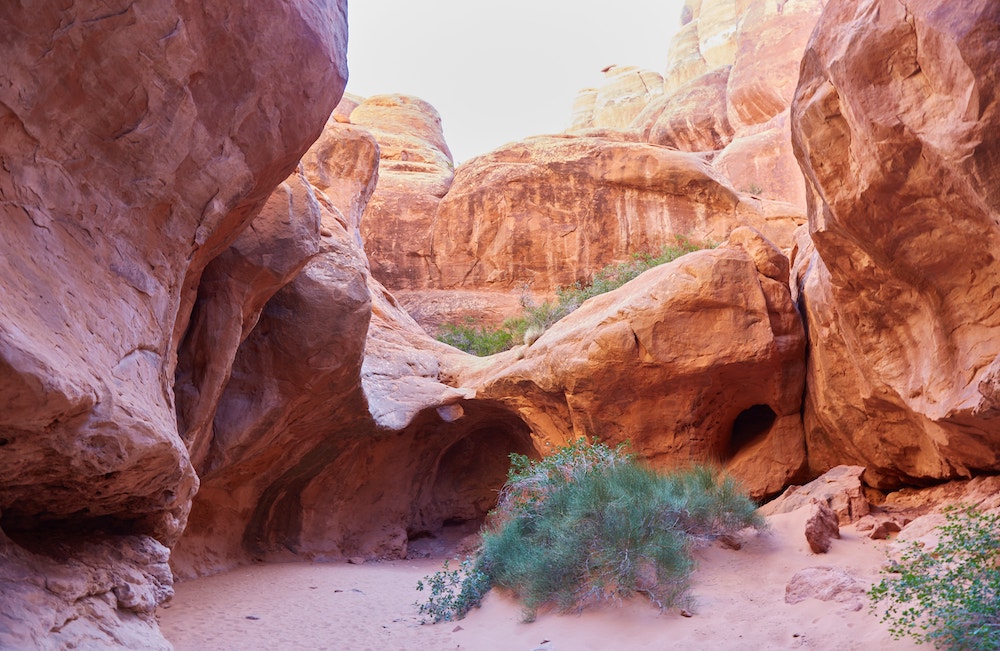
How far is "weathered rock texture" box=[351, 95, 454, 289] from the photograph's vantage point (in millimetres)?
21641

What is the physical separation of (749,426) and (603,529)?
16.4ft

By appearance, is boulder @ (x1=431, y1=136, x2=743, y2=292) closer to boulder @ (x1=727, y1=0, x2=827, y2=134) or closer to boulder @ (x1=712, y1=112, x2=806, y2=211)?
boulder @ (x1=712, y1=112, x2=806, y2=211)

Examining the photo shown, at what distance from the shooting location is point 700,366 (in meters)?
9.74

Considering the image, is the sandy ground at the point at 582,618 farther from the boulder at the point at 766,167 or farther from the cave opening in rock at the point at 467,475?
the boulder at the point at 766,167

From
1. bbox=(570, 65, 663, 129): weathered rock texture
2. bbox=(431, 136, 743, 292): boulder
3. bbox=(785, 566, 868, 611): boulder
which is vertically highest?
bbox=(570, 65, 663, 129): weathered rock texture

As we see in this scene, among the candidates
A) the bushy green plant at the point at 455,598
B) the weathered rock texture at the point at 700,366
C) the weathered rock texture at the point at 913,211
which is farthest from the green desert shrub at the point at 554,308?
the weathered rock texture at the point at 913,211

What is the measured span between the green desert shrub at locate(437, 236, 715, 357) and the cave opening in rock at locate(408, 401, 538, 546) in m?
3.25

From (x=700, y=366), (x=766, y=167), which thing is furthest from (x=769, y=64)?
(x=700, y=366)

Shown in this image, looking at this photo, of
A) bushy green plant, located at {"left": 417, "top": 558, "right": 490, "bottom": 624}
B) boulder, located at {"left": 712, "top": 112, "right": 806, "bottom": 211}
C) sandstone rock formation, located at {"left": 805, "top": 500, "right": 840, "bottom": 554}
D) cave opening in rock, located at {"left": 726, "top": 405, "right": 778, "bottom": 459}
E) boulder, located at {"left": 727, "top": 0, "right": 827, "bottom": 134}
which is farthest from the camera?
boulder, located at {"left": 727, "top": 0, "right": 827, "bottom": 134}

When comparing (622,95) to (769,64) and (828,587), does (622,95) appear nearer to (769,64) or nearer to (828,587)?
(769,64)

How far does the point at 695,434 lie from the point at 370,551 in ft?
18.9

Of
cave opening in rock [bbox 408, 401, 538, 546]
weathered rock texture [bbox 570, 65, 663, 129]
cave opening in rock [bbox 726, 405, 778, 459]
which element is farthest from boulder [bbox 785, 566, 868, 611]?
weathered rock texture [bbox 570, 65, 663, 129]

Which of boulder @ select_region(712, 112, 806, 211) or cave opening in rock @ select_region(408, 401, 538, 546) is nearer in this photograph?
cave opening in rock @ select_region(408, 401, 538, 546)

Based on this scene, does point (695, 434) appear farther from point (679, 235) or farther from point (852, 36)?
point (679, 235)
